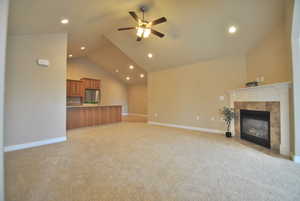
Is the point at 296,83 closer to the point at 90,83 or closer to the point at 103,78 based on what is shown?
the point at 90,83

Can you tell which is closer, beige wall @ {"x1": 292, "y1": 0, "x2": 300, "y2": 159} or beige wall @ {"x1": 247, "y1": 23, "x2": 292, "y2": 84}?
beige wall @ {"x1": 292, "y1": 0, "x2": 300, "y2": 159}

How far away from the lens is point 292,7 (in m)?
2.46

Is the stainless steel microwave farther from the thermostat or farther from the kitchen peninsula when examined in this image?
the thermostat

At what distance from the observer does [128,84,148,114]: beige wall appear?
1058 cm

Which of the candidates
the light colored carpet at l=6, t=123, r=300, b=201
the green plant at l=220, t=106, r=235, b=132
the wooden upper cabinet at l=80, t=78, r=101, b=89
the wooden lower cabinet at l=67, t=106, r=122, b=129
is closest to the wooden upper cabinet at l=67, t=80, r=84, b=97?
the wooden upper cabinet at l=80, t=78, r=101, b=89

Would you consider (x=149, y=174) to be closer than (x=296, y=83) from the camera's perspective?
Yes

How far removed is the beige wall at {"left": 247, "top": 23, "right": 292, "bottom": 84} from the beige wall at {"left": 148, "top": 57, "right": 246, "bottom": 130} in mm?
450

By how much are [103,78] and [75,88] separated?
233 centimetres

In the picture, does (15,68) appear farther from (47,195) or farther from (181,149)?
(181,149)

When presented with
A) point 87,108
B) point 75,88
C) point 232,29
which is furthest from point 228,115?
point 75,88

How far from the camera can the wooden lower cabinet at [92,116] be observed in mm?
5852

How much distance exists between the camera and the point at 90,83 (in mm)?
9102

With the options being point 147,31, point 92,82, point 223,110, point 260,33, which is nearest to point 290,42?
point 260,33

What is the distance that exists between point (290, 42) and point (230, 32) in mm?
1478
